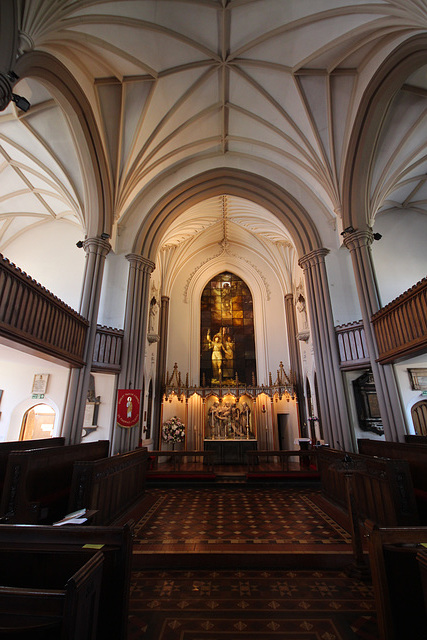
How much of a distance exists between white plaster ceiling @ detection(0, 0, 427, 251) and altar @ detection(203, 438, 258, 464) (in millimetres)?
9229

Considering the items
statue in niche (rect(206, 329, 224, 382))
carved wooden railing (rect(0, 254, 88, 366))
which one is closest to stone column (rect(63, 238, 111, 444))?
carved wooden railing (rect(0, 254, 88, 366))

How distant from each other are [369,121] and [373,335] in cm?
575

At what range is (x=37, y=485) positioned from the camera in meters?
4.54

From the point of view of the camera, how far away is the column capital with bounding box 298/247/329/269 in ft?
31.6

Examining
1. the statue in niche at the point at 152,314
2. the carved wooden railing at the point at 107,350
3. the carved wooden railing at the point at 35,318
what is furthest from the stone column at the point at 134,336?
the statue in niche at the point at 152,314

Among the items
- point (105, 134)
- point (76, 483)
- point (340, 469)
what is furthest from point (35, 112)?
point (340, 469)

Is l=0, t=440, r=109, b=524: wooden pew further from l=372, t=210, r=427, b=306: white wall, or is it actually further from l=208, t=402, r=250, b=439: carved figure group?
l=372, t=210, r=427, b=306: white wall

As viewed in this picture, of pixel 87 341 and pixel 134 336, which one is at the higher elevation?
pixel 134 336

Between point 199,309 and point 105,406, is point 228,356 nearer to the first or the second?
point 199,309

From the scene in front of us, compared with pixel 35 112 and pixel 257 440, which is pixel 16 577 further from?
pixel 257 440

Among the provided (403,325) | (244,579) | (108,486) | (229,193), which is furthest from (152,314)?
(244,579)

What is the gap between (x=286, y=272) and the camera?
48.3 feet

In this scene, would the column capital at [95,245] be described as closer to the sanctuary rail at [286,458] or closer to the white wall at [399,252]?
the sanctuary rail at [286,458]

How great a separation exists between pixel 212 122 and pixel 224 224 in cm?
543
